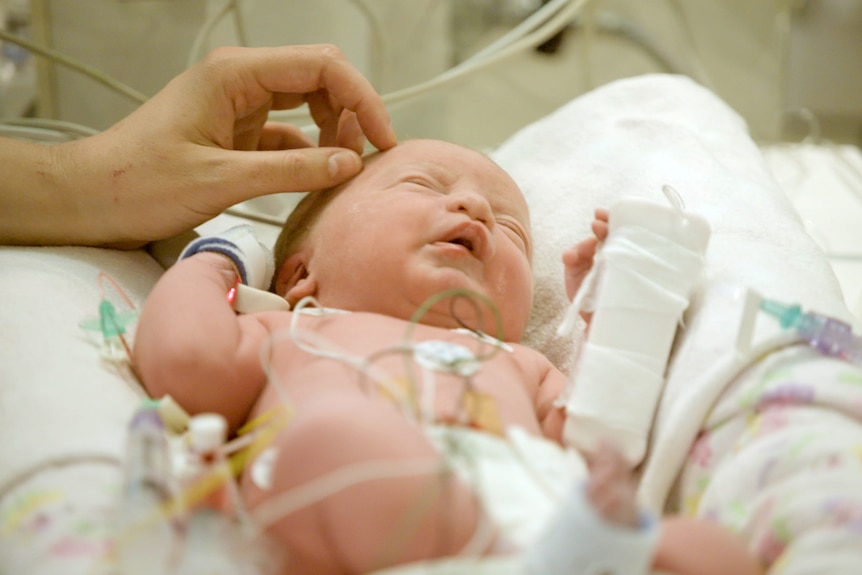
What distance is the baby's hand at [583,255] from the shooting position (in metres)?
0.94

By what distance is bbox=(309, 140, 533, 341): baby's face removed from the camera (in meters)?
0.98

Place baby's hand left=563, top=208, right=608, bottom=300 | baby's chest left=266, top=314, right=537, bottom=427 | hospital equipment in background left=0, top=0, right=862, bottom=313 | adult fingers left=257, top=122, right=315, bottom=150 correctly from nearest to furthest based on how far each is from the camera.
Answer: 1. baby's chest left=266, top=314, right=537, bottom=427
2. baby's hand left=563, top=208, right=608, bottom=300
3. adult fingers left=257, top=122, right=315, bottom=150
4. hospital equipment in background left=0, top=0, right=862, bottom=313

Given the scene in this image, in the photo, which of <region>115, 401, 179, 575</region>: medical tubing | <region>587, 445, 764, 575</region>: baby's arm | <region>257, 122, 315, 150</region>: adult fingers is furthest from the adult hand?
<region>587, 445, 764, 575</region>: baby's arm

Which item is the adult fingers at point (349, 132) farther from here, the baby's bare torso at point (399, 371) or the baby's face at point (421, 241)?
the baby's bare torso at point (399, 371)

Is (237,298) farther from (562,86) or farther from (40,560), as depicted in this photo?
(562,86)

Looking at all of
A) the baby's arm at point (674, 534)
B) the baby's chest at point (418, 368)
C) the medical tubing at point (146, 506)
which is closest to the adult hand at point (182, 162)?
the baby's chest at point (418, 368)

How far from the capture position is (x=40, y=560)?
617mm

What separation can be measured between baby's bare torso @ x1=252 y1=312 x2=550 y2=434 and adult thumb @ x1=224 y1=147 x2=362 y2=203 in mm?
199

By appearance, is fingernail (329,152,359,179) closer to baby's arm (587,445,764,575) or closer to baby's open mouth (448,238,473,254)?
baby's open mouth (448,238,473,254)

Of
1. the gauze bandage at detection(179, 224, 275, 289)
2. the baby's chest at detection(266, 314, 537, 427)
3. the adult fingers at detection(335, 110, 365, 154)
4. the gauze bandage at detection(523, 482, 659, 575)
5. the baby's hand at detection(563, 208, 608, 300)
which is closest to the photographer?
the gauze bandage at detection(523, 482, 659, 575)

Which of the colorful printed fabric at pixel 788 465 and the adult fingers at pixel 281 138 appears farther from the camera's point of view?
the adult fingers at pixel 281 138

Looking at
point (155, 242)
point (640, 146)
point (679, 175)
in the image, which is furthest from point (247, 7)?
point (679, 175)

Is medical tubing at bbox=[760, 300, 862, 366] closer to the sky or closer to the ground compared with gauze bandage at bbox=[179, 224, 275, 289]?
closer to the sky

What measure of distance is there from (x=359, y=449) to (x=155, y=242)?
707 mm
